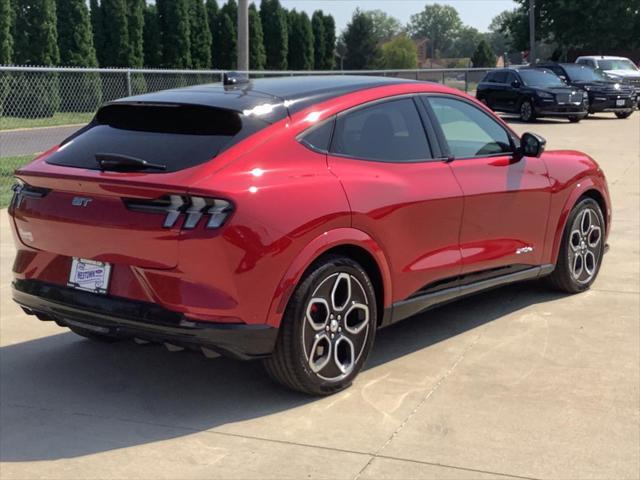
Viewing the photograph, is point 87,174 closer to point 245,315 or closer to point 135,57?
point 245,315

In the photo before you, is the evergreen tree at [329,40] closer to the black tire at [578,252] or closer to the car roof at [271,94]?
the black tire at [578,252]

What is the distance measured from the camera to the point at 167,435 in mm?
4125

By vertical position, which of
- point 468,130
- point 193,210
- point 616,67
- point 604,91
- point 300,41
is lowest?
point 604,91

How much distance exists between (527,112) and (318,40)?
2633 cm

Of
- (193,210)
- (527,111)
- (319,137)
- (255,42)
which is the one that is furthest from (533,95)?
(193,210)

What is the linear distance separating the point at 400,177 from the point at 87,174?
1721mm

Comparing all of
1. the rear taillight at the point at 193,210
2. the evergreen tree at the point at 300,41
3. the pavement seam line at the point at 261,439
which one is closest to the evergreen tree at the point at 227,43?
the evergreen tree at the point at 300,41

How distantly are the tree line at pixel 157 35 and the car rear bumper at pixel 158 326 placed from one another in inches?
962

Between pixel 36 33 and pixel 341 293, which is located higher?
pixel 36 33

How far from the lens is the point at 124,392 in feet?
15.4

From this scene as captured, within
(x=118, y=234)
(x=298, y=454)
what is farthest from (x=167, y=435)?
(x=118, y=234)

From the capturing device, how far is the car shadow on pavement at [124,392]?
4.14 m

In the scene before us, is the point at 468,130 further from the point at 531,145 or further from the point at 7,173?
the point at 7,173

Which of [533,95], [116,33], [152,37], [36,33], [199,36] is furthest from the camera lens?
[199,36]
